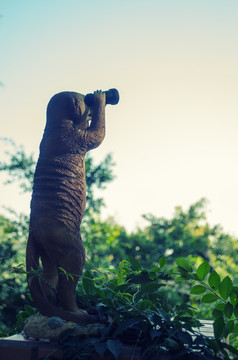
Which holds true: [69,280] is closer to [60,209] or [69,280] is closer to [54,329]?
[54,329]

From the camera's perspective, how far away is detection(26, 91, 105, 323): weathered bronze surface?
2.07 metres

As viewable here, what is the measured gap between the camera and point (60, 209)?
84.4 inches

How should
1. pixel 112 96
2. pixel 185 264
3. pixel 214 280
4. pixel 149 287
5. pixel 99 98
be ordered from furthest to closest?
pixel 112 96 < pixel 99 98 < pixel 149 287 < pixel 185 264 < pixel 214 280

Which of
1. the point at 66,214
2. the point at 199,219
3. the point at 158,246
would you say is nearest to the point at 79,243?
the point at 66,214

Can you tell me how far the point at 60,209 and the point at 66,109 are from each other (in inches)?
33.9

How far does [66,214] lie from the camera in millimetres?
2154

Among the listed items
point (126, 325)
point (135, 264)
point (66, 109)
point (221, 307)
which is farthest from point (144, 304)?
point (66, 109)

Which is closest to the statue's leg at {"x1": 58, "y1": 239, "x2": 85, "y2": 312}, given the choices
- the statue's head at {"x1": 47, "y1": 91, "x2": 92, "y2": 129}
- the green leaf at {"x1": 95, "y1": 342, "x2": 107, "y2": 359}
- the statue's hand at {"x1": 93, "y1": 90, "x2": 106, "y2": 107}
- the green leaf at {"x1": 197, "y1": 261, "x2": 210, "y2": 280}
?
the green leaf at {"x1": 95, "y1": 342, "x2": 107, "y2": 359}

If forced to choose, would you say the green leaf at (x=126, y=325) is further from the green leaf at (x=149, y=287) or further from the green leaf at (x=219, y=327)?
the green leaf at (x=219, y=327)

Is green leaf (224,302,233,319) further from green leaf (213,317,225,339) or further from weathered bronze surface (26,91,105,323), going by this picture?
weathered bronze surface (26,91,105,323)

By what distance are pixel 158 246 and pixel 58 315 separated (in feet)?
31.8

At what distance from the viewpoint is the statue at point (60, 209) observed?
206 centimetres

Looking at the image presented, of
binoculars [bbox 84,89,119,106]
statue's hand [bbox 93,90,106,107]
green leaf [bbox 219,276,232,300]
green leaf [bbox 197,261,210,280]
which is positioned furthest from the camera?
binoculars [bbox 84,89,119,106]

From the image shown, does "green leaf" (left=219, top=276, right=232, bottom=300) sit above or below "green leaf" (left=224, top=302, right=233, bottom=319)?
above
